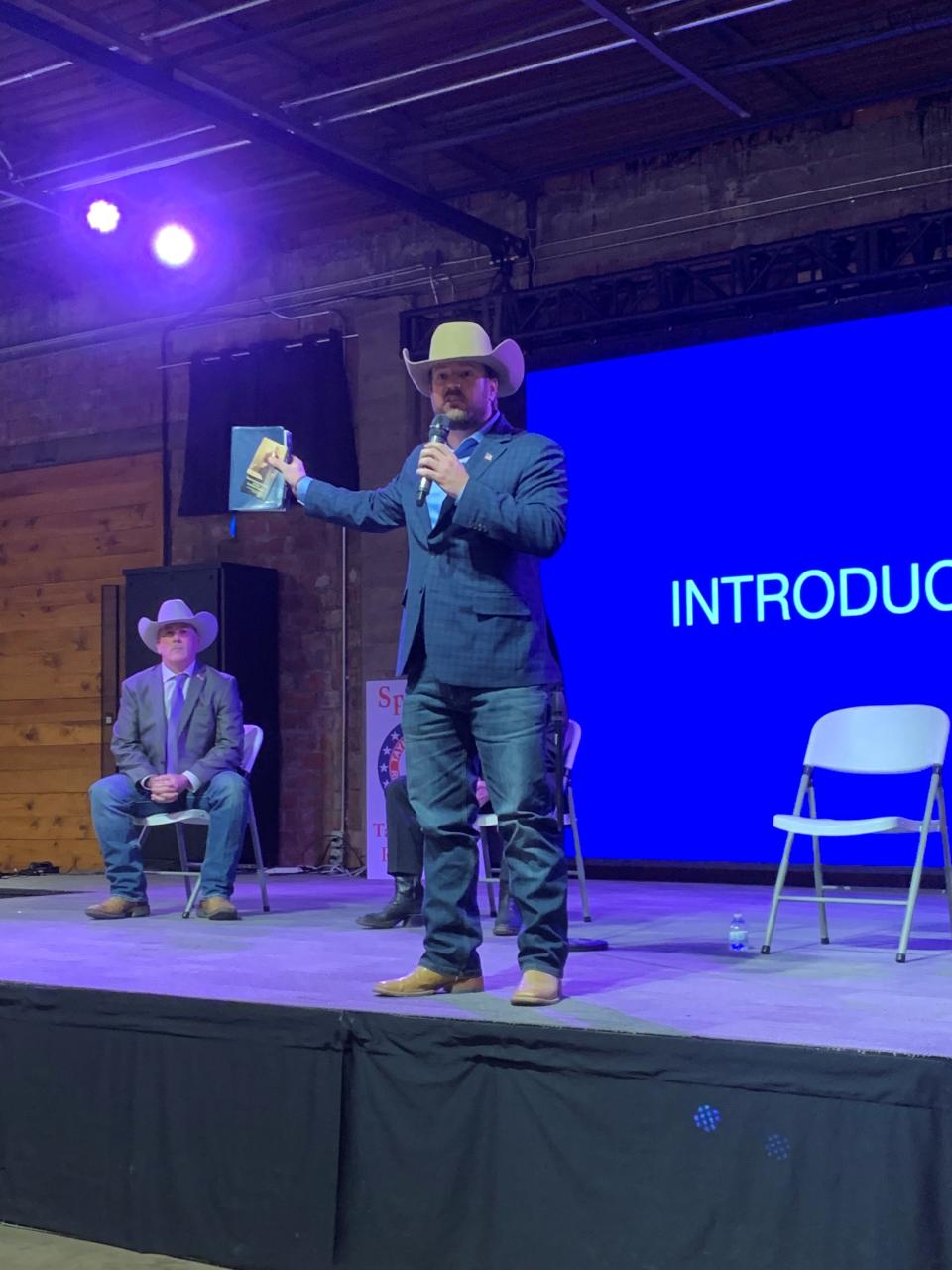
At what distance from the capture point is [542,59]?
7234 mm

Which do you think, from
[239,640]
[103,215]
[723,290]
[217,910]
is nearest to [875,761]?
[217,910]

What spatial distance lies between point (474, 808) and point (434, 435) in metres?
0.85

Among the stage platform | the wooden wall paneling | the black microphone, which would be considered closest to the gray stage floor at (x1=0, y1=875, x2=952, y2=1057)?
the stage platform

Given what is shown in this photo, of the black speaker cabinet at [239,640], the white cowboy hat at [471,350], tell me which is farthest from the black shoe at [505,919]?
the black speaker cabinet at [239,640]

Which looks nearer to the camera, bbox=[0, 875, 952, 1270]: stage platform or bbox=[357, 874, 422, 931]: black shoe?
bbox=[0, 875, 952, 1270]: stage platform

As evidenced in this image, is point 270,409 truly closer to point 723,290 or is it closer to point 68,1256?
point 723,290

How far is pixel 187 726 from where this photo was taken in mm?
6098

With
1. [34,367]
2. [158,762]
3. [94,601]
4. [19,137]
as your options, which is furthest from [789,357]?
[34,367]

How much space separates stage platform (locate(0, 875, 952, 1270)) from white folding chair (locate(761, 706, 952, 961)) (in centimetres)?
45

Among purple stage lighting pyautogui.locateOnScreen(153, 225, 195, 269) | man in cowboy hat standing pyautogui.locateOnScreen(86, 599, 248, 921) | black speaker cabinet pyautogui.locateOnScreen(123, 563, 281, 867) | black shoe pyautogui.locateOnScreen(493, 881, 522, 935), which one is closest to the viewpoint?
black shoe pyautogui.locateOnScreen(493, 881, 522, 935)

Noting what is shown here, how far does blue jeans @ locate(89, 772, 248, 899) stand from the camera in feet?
19.6

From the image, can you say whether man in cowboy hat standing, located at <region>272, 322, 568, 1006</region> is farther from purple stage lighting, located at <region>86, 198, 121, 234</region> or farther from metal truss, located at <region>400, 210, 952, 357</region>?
purple stage lighting, located at <region>86, 198, 121, 234</region>

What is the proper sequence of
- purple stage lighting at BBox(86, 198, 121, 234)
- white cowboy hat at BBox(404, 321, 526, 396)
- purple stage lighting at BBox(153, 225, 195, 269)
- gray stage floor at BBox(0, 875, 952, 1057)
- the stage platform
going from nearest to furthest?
the stage platform, gray stage floor at BBox(0, 875, 952, 1057), white cowboy hat at BBox(404, 321, 526, 396), purple stage lighting at BBox(86, 198, 121, 234), purple stage lighting at BBox(153, 225, 195, 269)

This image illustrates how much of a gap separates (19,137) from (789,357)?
4.23 m
